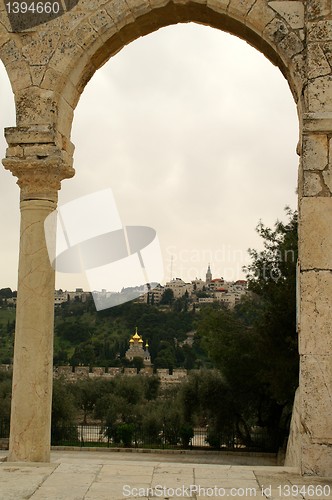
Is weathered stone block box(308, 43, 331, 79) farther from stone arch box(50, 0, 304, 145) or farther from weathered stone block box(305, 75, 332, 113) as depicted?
stone arch box(50, 0, 304, 145)

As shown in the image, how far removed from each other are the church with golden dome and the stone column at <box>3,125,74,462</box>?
1802 inches

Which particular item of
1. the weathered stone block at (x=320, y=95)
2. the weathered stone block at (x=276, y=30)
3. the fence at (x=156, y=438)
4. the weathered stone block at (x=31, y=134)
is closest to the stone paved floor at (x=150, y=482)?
the weathered stone block at (x=31, y=134)

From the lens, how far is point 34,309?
21.5ft

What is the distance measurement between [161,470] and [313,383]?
5.41ft

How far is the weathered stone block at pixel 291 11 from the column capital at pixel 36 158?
278cm

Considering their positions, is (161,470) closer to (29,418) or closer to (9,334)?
(29,418)

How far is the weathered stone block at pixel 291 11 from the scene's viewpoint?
649cm

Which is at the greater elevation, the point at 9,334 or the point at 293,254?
the point at 293,254

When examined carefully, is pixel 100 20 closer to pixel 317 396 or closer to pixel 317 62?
pixel 317 62

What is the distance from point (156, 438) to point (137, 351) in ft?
80.0

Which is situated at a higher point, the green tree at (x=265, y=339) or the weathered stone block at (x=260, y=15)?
the weathered stone block at (x=260, y=15)

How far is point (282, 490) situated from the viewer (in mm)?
4953

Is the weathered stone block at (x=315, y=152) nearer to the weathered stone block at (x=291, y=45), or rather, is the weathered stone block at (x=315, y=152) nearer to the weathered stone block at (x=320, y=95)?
the weathered stone block at (x=320, y=95)

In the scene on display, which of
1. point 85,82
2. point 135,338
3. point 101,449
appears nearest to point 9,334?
point 135,338
